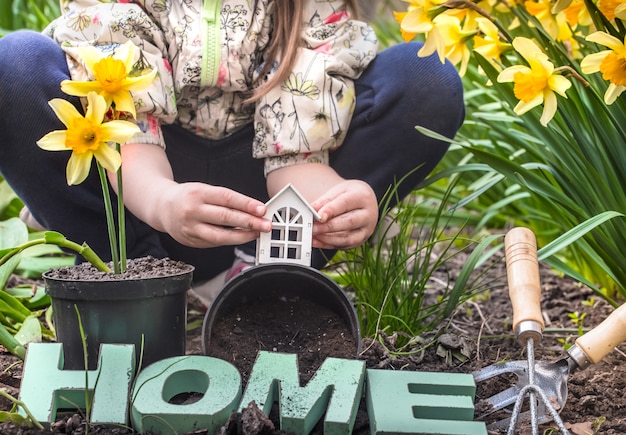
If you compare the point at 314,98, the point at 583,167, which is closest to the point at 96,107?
the point at 314,98

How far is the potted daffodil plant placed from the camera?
0.97 meters

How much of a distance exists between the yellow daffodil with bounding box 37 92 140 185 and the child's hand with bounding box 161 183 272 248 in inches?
5.8

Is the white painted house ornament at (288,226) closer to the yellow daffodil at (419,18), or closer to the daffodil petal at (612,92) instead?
the yellow daffodil at (419,18)

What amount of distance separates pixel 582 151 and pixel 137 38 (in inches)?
30.9

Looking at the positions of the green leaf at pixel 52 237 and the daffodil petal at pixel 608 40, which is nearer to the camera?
the green leaf at pixel 52 237

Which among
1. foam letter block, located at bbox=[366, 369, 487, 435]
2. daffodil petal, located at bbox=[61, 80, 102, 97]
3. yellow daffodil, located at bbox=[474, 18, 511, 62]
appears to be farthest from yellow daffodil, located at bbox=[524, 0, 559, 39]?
daffodil petal, located at bbox=[61, 80, 102, 97]

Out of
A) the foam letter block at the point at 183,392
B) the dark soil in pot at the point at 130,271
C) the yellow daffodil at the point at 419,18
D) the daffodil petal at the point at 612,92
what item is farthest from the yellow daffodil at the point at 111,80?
the daffodil petal at the point at 612,92

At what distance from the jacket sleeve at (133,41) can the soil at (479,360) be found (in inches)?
14.8

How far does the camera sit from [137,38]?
4.33 feet

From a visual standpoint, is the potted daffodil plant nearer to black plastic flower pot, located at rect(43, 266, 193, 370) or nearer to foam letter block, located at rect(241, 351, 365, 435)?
black plastic flower pot, located at rect(43, 266, 193, 370)

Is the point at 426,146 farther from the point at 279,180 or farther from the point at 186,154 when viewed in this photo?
the point at 186,154

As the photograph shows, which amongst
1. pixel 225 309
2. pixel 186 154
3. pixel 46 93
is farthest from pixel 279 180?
pixel 46 93

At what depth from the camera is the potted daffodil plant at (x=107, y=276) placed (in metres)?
0.97

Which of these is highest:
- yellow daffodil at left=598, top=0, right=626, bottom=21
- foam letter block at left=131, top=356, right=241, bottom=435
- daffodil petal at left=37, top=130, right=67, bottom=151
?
yellow daffodil at left=598, top=0, right=626, bottom=21
